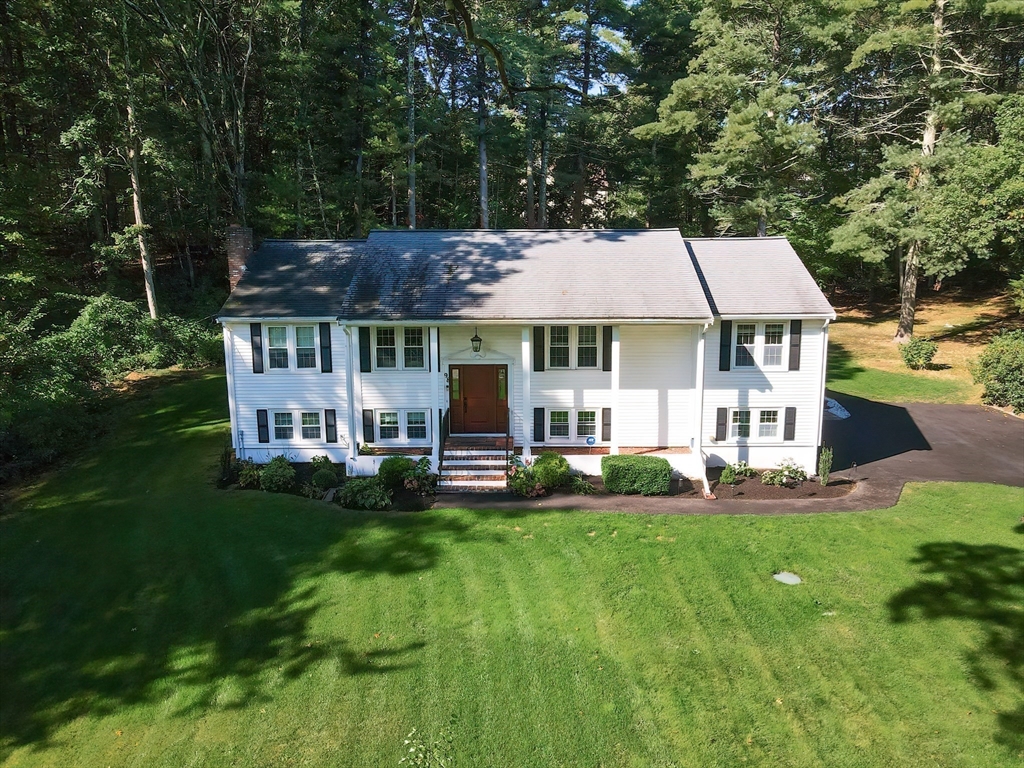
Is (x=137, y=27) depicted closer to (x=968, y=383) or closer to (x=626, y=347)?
(x=626, y=347)

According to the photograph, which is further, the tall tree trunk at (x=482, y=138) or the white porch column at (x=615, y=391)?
the tall tree trunk at (x=482, y=138)

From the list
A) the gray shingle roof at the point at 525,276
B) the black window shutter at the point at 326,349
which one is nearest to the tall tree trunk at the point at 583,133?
the gray shingle roof at the point at 525,276

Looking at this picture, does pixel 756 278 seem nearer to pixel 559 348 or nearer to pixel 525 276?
pixel 559 348

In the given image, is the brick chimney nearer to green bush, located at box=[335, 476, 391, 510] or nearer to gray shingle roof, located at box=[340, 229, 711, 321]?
gray shingle roof, located at box=[340, 229, 711, 321]

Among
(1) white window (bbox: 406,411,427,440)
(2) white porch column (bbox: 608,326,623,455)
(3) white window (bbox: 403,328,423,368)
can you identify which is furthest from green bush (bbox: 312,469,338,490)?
(2) white porch column (bbox: 608,326,623,455)

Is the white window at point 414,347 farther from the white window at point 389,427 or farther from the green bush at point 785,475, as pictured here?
the green bush at point 785,475
